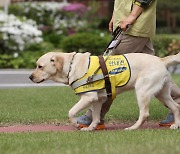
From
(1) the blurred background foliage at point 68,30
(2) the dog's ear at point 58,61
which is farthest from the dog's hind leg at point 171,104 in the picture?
(1) the blurred background foliage at point 68,30

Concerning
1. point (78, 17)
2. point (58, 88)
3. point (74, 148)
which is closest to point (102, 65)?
point (74, 148)

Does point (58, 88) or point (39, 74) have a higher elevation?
point (39, 74)

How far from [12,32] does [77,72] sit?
1095cm

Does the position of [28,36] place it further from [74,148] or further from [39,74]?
[74,148]

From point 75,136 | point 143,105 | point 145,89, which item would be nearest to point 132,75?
point 145,89

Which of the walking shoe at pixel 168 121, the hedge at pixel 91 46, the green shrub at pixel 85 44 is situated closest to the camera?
the walking shoe at pixel 168 121

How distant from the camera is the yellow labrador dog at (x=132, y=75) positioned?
8188 millimetres

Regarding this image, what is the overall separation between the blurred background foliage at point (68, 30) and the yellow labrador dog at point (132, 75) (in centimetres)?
1035

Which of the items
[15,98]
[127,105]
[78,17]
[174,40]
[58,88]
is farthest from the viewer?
[78,17]

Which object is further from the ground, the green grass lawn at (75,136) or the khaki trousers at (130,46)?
the khaki trousers at (130,46)

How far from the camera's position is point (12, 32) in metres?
18.9

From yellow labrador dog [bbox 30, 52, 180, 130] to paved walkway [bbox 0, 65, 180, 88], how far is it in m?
6.33

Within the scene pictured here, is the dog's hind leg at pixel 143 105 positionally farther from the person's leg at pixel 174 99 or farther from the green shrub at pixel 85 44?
the green shrub at pixel 85 44

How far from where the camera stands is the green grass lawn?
6551mm
